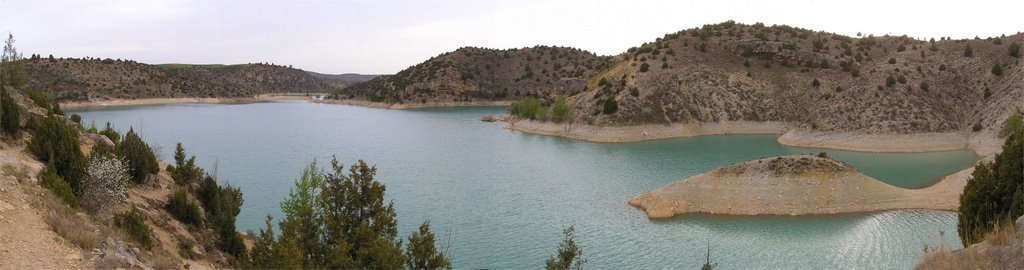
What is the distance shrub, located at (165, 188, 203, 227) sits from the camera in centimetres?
1884

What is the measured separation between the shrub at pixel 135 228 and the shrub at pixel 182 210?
5.11 meters

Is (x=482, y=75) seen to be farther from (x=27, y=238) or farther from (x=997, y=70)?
(x=27, y=238)

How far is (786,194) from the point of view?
2894cm

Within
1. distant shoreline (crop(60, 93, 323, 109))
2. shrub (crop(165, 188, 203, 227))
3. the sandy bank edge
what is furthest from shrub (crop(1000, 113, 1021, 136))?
distant shoreline (crop(60, 93, 323, 109))

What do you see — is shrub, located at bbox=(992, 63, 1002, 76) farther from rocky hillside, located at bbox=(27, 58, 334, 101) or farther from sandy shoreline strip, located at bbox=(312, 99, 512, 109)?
rocky hillside, located at bbox=(27, 58, 334, 101)

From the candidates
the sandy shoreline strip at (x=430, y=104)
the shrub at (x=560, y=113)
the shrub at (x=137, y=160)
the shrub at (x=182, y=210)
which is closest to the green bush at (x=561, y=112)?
the shrub at (x=560, y=113)

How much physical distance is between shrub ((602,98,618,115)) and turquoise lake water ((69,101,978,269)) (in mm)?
7147

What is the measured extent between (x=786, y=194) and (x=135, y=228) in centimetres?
2713

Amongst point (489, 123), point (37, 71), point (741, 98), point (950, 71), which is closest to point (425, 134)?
point (489, 123)

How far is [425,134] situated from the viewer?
7475cm

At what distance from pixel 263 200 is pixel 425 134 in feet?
141

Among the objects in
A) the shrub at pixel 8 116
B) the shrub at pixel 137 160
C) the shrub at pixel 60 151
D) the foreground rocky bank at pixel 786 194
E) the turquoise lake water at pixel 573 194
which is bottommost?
the turquoise lake water at pixel 573 194

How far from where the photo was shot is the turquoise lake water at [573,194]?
23.2m

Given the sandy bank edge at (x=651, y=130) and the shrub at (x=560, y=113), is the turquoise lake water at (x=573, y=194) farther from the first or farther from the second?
the shrub at (x=560, y=113)
